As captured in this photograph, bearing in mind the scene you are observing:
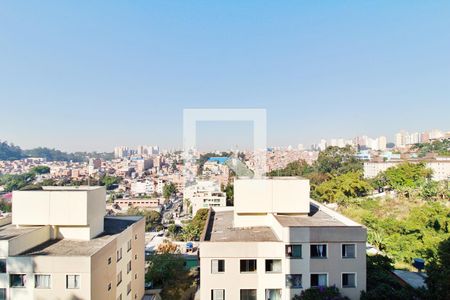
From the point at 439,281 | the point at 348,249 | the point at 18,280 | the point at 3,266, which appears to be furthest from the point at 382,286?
the point at 3,266

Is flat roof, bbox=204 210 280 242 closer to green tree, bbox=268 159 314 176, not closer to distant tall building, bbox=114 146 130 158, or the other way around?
green tree, bbox=268 159 314 176

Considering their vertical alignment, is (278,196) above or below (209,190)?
above

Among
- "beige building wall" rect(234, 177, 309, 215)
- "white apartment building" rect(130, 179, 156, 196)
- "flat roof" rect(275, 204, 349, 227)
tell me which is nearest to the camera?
"flat roof" rect(275, 204, 349, 227)

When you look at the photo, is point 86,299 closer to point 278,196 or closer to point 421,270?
point 278,196

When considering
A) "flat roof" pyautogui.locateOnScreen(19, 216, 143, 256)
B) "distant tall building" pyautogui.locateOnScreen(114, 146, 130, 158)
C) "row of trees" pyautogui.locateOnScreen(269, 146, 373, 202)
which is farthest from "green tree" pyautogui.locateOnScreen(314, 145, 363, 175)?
"distant tall building" pyautogui.locateOnScreen(114, 146, 130, 158)

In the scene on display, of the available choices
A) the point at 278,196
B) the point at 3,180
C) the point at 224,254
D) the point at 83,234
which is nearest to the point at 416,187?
the point at 278,196

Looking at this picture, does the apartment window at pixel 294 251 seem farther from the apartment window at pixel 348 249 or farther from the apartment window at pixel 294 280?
the apartment window at pixel 348 249

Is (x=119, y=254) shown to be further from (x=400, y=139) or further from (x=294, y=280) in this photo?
(x=400, y=139)
